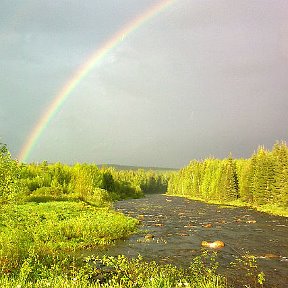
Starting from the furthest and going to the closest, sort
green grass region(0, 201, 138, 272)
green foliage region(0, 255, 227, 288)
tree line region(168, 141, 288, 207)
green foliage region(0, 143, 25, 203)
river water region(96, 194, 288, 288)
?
tree line region(168, 141, 288, 207), river water region(96, 194, 288, 288), green foliage region(0, 143, 25, 203), green grass region(0, 201, 138, 272), green foliage region(0, 255, 227, 288)

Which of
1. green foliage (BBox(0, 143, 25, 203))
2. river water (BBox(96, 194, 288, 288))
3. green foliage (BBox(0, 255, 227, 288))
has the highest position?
green foliage (BBox(0, 143, 25, 203))

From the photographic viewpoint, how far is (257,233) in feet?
134

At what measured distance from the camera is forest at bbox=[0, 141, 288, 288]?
14617 millimetres

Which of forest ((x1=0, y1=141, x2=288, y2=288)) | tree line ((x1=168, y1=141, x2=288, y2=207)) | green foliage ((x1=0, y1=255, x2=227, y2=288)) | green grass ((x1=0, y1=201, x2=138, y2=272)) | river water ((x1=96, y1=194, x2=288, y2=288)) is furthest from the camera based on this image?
tree line ((x1=168, y1=141, x2=288, y2=207))

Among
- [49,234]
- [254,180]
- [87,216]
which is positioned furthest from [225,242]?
[254,180]

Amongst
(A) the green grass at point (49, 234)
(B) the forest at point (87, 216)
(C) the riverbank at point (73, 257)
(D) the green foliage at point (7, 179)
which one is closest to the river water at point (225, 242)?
(C) the riverbank at point (73, 257)

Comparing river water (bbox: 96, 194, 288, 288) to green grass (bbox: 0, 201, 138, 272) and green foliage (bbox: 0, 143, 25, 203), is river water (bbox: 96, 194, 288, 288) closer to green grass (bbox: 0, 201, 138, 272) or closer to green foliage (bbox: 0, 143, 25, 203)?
green grass (bbox: 0, 201, 138, 272)

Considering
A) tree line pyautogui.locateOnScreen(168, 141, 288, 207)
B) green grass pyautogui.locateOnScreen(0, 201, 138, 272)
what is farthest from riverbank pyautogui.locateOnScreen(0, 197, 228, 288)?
tree line pyautogui.locateOnScreen(168, 141, 288, 207)

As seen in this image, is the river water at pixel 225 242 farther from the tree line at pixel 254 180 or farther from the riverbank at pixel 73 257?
the tree line at pixel 254 180

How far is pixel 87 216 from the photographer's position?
43281 millimetres

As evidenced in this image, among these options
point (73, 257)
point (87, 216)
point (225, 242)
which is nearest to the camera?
point (73, 257)

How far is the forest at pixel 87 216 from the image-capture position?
48.0 feet

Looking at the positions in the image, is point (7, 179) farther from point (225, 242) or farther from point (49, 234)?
point (225, 242)

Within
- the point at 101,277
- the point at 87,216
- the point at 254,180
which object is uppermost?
the point at 254,180
